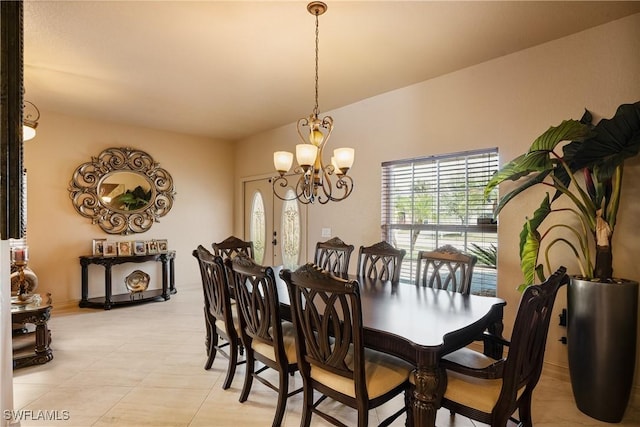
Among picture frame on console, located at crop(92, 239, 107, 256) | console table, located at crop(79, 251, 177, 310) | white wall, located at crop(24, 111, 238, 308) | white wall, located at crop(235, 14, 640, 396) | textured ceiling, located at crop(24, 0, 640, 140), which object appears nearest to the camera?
textured ceiling, located at crop(24, 0, 640, 140)

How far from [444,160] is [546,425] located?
2.33m

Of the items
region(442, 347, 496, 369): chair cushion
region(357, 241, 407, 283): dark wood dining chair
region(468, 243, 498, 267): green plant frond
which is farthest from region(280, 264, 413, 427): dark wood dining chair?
region(468, 243, 498, 267): green plant frond

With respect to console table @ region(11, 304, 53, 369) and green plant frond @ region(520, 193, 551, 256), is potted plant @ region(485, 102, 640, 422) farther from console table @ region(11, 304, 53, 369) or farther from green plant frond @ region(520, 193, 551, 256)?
console table @ region(11, 304, 53, 369)

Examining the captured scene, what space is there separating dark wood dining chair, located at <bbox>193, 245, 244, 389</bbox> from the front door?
7.34ft

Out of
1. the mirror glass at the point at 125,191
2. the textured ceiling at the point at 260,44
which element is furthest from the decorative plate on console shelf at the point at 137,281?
the textured ceiling at the point at 260,44

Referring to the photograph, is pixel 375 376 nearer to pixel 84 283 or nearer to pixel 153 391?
pixel 153 391

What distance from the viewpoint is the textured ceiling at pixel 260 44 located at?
2238 millimetres

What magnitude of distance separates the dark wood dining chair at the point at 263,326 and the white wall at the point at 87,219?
3.74 meters

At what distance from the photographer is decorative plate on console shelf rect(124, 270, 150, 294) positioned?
5.11 metres

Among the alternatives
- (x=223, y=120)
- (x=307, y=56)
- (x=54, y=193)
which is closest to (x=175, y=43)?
(x=307, y=56)

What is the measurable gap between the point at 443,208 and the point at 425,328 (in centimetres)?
200

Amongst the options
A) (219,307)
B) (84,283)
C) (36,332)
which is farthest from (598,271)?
(84,283)

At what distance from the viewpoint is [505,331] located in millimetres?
2957

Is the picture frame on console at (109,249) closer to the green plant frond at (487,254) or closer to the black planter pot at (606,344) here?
the green plant frond at (487,254)
